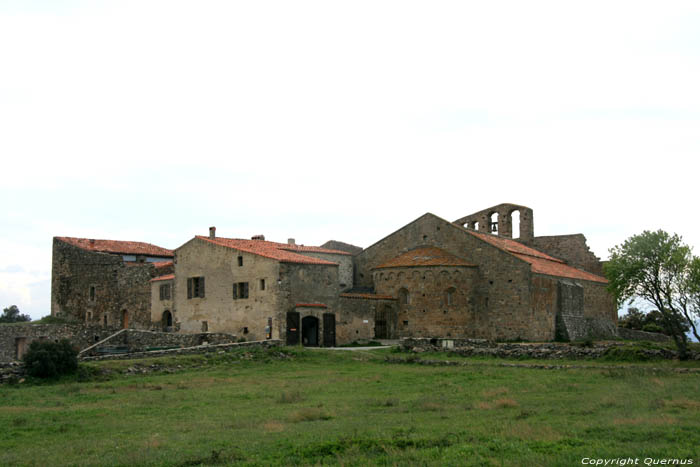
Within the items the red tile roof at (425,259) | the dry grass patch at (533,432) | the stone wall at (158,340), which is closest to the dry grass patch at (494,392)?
the dry grass patch at (533,432)

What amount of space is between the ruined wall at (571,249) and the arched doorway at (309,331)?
29.7 meters

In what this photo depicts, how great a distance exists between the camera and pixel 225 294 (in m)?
42.0

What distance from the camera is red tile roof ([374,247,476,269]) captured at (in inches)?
1832

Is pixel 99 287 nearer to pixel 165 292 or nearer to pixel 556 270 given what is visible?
pixel 165 292

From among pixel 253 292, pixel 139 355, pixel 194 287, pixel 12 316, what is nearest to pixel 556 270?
pixel 253 292

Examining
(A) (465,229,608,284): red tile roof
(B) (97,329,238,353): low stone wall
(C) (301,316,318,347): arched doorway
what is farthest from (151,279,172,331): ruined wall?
(A) (465,229,608,284): red tile roof

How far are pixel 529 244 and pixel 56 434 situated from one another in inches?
2116

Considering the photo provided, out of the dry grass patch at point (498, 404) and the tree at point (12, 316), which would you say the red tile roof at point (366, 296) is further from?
the tree at point (12, 316)

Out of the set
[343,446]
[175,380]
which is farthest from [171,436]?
[175,380]

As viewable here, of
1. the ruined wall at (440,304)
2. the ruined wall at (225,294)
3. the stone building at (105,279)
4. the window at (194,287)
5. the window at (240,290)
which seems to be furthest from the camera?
the stone building at (105,279)

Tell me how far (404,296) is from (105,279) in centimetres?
2392

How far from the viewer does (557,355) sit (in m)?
30.8

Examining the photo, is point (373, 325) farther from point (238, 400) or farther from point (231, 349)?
point (238, 400)

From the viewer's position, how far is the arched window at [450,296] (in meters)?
46.3
